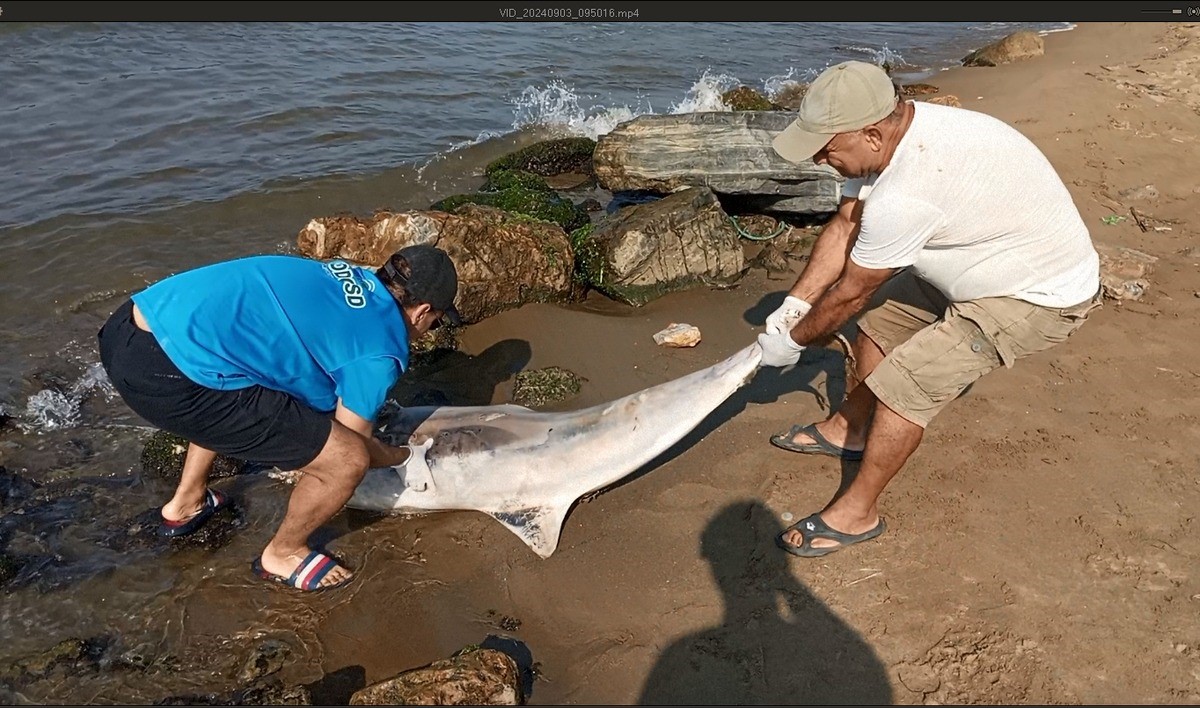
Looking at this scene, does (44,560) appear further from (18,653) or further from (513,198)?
(513,198)

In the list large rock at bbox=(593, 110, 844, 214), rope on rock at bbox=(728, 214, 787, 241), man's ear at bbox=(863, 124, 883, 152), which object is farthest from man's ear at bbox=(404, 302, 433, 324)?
large rock at bbox=(593, 110, 844, 214)

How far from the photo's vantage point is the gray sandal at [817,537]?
3832mm

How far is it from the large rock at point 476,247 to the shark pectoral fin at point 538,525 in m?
2.00

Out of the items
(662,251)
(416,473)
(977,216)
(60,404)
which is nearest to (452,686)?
(416,473)

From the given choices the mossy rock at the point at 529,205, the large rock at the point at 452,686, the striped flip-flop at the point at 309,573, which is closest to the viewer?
the large rock at the point at 452,686

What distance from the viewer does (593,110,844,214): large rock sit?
6.87 meters

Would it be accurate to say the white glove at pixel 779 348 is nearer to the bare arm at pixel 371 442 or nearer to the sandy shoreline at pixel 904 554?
the sandy shoreline at pixel 904 554

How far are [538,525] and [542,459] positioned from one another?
0.36m

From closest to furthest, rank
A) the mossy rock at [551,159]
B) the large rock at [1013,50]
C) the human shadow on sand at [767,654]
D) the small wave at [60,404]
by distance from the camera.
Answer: the human shadow on sand at [767,654] < the small wave at [60,404] < the mossy rock at [551,159] < the large rock at [1013,50]

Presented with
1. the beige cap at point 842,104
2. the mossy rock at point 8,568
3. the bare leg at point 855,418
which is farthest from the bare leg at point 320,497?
the bare leg at point 855,418

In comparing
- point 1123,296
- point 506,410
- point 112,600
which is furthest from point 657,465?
point 1123,296

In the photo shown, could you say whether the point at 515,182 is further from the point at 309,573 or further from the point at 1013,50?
the point at 1013,50

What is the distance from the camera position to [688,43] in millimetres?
15086

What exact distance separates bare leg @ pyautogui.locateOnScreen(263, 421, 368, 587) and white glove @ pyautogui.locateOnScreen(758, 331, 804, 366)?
6.71 feet
